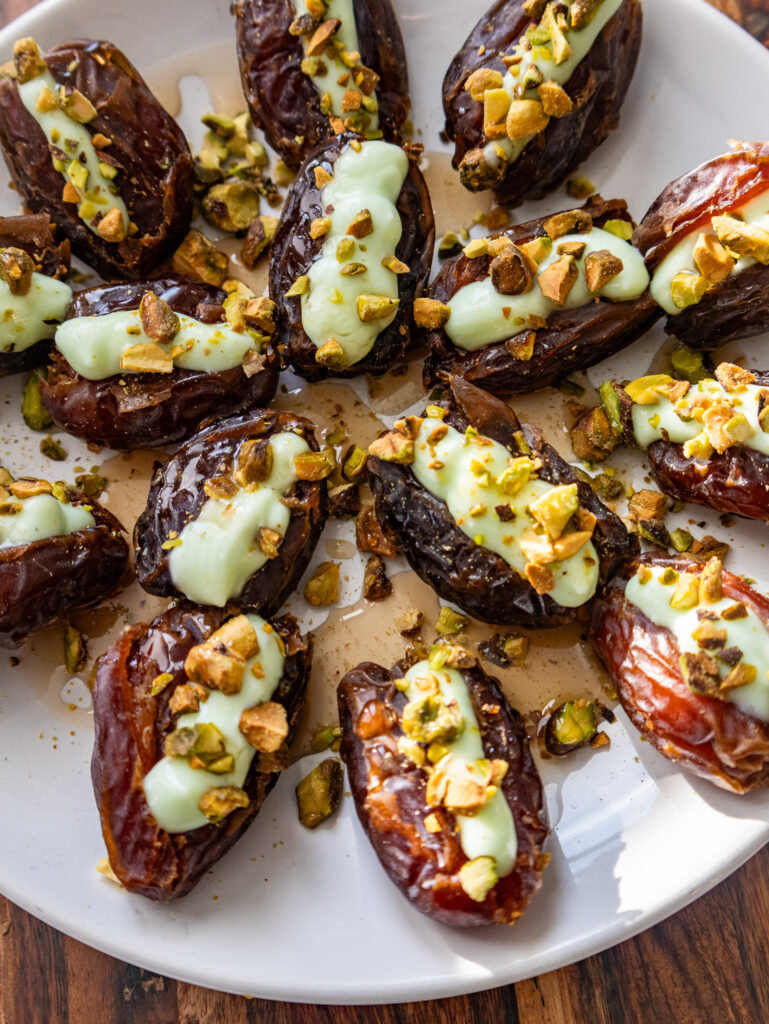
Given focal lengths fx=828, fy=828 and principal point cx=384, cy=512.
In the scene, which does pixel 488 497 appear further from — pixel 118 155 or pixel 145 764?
pixel 118 155

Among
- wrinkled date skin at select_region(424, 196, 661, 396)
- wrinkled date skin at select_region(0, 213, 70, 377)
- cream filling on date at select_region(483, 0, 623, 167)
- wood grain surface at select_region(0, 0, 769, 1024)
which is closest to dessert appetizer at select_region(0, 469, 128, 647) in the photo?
wrinkled date skin at select_region(0, 213, 70, 377)

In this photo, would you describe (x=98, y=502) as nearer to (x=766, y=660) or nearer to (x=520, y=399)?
(x=520, y=399)

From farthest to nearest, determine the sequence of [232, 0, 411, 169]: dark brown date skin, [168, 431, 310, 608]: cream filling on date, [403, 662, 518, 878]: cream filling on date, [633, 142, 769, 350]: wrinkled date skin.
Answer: [232, 0, 411, 169]: dark brown date skin < [633, 142, 769, 350]: wrinkled date skin < [168, 431, 310, 608]: cream filling on date < [403, 662, 518, 878]: cream filling on date

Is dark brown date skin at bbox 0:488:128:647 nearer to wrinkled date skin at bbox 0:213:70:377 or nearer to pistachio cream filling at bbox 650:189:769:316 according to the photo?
wrinkled date skin at bbox 0:213:70:377

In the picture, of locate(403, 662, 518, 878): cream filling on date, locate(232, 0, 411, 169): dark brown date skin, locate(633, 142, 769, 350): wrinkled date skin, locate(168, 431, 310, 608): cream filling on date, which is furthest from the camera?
locate(232, 0, 411, 169): dark brown date skin

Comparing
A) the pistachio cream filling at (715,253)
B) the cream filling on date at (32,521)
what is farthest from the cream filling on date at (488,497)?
the cream filling on date at (32,521)

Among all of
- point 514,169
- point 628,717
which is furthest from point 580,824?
point 514,169
